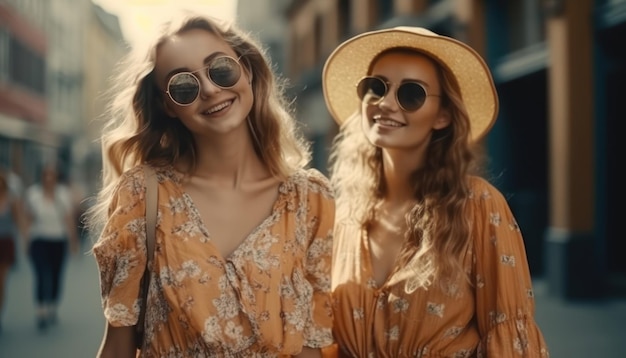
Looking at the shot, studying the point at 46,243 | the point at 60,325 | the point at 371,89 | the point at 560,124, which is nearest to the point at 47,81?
the point at 46,243

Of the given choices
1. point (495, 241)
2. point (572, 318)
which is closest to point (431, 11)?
point (572, 318)

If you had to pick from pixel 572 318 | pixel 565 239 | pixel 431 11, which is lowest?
pixel 572 318

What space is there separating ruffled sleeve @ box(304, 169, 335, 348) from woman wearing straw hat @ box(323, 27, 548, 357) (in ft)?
0.83

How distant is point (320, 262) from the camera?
267 cm

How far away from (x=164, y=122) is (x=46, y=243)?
24.5ft

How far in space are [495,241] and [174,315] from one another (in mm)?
1129

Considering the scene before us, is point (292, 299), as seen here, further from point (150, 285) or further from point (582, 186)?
point (582, 186)

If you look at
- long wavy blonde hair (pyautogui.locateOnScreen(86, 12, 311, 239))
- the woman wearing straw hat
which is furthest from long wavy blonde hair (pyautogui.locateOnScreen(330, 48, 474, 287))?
long wavy blonde hair (pyautogui.locateOnScreen(86, 12, 311, 239))

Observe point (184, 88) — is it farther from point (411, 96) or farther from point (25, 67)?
point (25, 67)

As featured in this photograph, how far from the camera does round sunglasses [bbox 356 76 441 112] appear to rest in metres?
2.96

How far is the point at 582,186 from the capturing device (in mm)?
10164

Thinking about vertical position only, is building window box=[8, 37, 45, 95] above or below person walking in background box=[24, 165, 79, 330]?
above

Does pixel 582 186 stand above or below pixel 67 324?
above

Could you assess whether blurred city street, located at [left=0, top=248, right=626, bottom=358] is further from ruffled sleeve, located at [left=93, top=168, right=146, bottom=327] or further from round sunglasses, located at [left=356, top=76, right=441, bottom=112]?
ruffled sleeve, located at [left=93, top=168, right=146, bottom=327]
